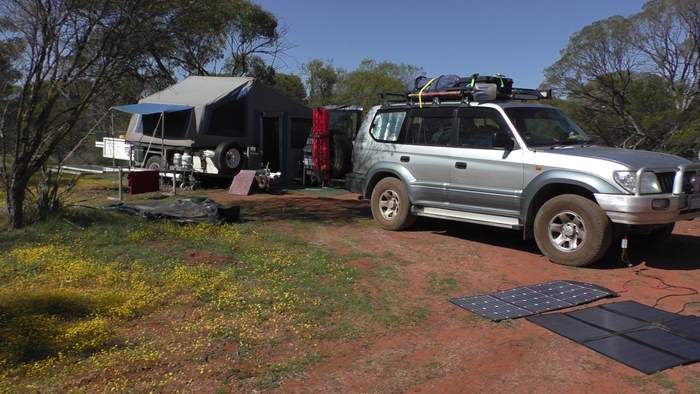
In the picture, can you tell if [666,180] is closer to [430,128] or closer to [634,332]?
[634,332]

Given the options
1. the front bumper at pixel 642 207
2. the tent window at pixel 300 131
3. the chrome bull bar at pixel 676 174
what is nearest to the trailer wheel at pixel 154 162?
the tent window at pixel 300 131

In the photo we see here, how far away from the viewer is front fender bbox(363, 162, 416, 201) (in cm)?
865

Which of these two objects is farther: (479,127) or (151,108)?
(151,108)

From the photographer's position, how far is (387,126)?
30.0 feet

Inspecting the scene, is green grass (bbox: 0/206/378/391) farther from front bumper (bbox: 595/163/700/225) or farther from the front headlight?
the front headlight

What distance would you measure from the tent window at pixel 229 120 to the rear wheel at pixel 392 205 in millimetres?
7542

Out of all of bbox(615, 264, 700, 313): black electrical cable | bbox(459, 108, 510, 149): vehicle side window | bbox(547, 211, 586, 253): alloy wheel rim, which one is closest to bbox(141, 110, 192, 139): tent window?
bbox(459, 108, 510, 149): vehicle side window

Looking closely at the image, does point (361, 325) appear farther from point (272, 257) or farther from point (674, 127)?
point (674, 127)

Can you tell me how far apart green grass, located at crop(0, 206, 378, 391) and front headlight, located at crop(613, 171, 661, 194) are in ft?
8.78

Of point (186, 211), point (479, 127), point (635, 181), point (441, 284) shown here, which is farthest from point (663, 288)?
point (186, 211)

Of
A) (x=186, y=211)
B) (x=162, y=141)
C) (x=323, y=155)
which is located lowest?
(x=186, y=211)

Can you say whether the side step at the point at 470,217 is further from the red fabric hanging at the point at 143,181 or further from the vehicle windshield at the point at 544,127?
the red fabric hanging at the point at 143,181

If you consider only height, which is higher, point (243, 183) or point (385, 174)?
point (385, 174)

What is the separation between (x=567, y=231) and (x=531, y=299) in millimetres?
1603
